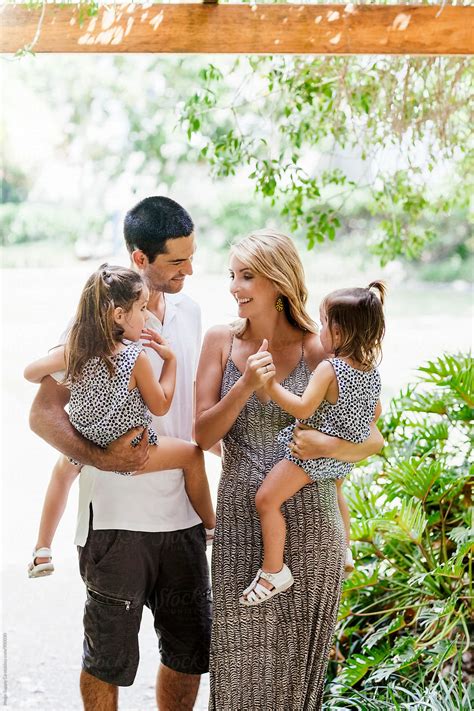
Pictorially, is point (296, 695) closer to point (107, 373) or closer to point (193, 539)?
point (193, 539)

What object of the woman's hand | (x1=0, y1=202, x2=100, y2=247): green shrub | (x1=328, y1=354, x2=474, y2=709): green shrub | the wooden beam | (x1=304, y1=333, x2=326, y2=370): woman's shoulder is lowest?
(x1=328, y1=354, x2=474, y2=709): green shrub

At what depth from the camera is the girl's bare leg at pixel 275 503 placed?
235 centimetres

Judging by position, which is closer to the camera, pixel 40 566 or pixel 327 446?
pixel 327 446

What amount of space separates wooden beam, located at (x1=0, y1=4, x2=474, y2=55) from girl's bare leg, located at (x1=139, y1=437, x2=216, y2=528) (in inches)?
50.7

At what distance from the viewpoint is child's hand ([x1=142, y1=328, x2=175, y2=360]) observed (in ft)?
7.79

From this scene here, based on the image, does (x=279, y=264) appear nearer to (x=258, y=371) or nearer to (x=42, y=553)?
(x=258, y=371)

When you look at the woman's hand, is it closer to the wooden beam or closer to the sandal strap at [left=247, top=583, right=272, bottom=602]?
the sandal strap at [left=247, top=583, right=272, bottom=602]

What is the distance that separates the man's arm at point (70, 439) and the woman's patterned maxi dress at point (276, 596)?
28 cm

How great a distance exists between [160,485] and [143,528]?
12 centimetres

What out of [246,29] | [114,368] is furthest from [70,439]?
[246,29]

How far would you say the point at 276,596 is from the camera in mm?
2416

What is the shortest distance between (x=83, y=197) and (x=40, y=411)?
1103 centimetres

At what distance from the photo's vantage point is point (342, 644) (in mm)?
3592

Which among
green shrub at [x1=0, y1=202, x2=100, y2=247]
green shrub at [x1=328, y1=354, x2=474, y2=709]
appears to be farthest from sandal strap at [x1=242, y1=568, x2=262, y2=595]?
green shrub at [x1=0, y1=202, x2=100, y2=247]
